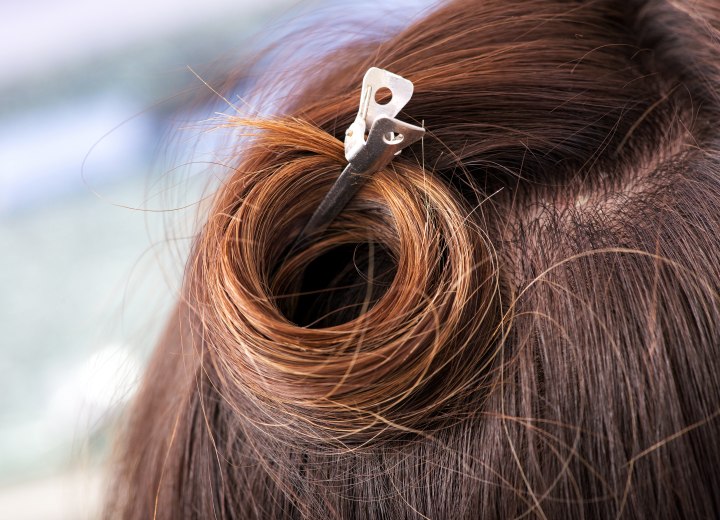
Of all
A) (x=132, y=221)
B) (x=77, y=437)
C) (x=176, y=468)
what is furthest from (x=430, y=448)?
(x=132, y=221)

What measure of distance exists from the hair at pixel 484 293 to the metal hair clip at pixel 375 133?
3cm

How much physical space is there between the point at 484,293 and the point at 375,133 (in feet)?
0.55

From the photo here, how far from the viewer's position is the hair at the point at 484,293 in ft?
1.82

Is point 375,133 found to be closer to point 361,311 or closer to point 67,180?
point 361,311

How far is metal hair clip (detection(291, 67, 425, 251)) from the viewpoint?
55 centimetres

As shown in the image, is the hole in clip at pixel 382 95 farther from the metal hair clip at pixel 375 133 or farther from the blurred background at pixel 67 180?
the blurred background at pixel 67 180

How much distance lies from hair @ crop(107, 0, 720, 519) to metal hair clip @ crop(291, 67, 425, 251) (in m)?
0.03

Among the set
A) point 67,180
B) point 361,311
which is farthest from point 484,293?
point 67,180

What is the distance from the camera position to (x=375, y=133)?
0.55 m

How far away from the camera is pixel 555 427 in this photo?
57 cm

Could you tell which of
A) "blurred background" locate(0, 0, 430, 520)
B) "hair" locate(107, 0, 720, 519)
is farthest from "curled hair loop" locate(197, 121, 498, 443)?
"blurred background" locate(0, 0, 430, 520)

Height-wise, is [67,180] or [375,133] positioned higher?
[67,180]

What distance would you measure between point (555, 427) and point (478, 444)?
7cm

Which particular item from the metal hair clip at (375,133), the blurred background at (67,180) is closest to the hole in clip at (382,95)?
the metal hair clip at (375,133)
